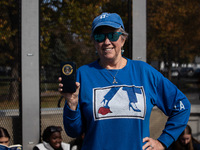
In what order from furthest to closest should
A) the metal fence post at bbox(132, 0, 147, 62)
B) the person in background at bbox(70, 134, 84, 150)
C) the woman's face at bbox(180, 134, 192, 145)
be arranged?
the metal fence post at bbox(132, 0, 147, 62) < the person in background at bbox(70, 134, 84, 150) < the woman's face at bbox(180, 134, 192, 145)

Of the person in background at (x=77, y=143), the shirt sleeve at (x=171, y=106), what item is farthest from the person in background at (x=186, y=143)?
the shirt sleeve at (x=171, y=106)

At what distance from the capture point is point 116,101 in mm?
1834

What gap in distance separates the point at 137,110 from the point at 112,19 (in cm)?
67

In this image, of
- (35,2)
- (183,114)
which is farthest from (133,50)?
(183,114)

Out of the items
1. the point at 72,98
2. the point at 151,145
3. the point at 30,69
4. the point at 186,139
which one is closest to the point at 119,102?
the point at 72,98

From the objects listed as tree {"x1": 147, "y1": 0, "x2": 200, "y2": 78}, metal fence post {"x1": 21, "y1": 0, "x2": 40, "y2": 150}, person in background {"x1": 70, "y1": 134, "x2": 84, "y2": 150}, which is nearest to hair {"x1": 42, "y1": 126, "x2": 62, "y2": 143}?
metal fence post {"x1": 21, "y1": 0, "x2": 40, "y2": 150}

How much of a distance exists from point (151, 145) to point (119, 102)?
43 centimetres

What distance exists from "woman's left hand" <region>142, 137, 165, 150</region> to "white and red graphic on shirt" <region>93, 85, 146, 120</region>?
0.21 m

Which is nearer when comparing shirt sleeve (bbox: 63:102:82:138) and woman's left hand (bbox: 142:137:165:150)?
shirt sleeve (bbox: 63:102:82:138)

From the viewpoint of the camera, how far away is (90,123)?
5.95 ft

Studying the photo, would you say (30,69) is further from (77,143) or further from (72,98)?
(72,98)

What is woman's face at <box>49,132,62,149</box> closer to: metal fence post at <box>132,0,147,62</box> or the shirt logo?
metal fence post at <box>132,0,147,62</box>

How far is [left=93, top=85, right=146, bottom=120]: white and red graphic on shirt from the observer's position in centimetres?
179

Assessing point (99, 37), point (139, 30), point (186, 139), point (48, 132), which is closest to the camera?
point (99, 37)
